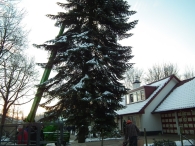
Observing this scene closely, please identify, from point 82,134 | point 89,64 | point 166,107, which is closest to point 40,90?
point 89,64

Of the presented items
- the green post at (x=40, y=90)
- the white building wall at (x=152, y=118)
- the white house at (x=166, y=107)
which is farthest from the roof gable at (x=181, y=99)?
the green post at (x=40, y=90)

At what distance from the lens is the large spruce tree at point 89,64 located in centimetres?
1061

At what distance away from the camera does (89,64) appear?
11547mm

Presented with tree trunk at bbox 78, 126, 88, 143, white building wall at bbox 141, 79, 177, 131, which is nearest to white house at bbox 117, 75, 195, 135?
white building wall at bbox 141, 79, 177, 131

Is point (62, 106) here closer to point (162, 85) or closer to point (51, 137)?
point (51, 137)

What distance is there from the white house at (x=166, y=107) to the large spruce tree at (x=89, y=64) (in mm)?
6518

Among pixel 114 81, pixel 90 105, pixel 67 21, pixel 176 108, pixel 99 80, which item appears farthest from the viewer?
pixel 176 108

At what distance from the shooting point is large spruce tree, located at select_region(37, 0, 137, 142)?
1061cm

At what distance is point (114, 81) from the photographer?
12562 millimetres

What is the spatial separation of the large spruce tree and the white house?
21.4 feet

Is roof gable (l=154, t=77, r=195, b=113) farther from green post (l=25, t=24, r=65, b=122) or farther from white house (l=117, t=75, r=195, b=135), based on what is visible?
green post (l=25, t=24, r=65, b=122)

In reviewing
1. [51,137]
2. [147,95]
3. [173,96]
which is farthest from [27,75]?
→ [173,96]

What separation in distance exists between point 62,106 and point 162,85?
45.9 ft

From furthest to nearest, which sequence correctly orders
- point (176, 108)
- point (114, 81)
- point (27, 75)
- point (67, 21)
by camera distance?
1. point (27, 75)
2. point (176, 108)
3. point (67, 21)
4. point (114, 81)
